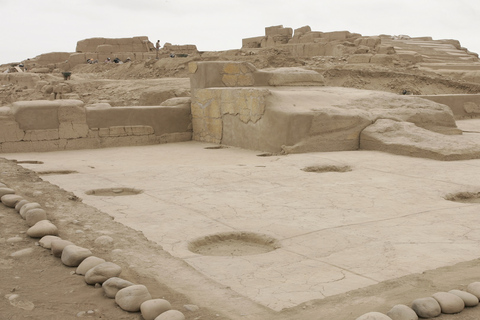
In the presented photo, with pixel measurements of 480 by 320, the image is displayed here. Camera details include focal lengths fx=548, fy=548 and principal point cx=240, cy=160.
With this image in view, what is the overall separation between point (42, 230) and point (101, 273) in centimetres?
91

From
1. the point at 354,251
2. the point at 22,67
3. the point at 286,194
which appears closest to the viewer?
the point at 354,251

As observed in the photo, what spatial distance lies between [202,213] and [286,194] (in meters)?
1.01

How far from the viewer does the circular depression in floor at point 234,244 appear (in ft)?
11.7

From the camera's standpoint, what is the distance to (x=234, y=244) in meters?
3.73

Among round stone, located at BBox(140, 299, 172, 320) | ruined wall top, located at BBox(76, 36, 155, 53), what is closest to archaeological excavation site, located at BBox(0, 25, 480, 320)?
round stone, located at BBox(140, 299, 172, 320)

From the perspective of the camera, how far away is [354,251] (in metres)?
3.41

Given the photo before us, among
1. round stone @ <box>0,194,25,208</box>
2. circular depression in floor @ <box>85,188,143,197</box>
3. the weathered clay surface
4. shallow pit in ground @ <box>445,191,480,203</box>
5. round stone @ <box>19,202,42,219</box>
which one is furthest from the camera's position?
the weathered clay surface

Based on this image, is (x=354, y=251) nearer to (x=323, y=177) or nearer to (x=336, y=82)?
(x=323, y=177)

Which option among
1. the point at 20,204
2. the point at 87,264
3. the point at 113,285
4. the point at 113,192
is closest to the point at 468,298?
the point at 113,285

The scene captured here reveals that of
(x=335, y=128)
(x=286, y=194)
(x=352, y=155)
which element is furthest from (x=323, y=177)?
(x=335, y=128)

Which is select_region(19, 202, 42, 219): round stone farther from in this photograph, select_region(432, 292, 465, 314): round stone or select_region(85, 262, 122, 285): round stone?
select_region(432, 292, 465, 314): round stone

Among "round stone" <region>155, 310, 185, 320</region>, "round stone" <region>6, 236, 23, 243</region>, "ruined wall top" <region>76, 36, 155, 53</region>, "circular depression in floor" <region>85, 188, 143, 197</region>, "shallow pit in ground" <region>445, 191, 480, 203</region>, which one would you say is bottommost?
"shallow pit in ground" <region>445, 191, 480, 203</region>

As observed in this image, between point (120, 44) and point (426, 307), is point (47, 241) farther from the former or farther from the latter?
point (120, 44)

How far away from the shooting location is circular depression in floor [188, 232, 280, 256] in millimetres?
3561
